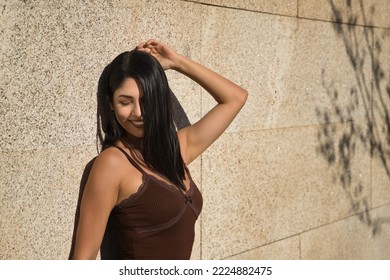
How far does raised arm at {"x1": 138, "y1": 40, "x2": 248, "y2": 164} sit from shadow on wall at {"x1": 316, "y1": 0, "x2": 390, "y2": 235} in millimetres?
2330

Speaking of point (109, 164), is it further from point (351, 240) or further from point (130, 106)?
point (351, 240)

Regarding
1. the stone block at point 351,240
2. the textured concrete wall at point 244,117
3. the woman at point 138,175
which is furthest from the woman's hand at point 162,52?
the stone block at point 351,240

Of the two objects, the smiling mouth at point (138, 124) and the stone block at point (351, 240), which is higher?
the smiling mouth at point (138, 124)

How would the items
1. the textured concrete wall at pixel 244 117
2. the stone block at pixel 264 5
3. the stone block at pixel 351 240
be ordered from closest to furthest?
the textured concrete wall at pixel 244 117, the stone block at pixel 264 5, the stone block at pixel 351 240

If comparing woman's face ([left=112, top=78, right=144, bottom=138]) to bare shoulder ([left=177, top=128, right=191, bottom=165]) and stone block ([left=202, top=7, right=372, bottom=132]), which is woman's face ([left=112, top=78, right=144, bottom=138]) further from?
stone block ([left=202, top=7, right=372, bottom=132])

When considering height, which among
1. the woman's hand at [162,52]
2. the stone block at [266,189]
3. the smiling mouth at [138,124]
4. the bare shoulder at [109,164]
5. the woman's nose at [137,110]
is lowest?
the stone block at [266,189]

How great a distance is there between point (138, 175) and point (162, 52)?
986mm

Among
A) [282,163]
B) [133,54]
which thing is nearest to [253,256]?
[282,163]

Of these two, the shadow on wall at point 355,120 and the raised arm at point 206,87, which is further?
the shadow on wall at point 355,120

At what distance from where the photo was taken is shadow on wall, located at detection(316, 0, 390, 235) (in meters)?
7.10

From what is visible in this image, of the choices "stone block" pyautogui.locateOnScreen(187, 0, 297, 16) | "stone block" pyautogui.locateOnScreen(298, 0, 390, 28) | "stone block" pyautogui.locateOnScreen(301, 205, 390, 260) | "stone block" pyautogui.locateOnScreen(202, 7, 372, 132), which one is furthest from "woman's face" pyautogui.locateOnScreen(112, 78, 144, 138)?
"stone block" pyautogui.locateOnScreen(301, 205, 390, 260)

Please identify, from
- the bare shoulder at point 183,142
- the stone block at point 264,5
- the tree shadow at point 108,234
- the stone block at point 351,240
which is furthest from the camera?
the stone block at point 351,240

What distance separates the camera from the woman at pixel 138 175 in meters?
4.01

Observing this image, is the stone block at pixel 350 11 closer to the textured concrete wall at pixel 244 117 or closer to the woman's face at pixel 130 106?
the textured concrete wall at pixel 244 117
